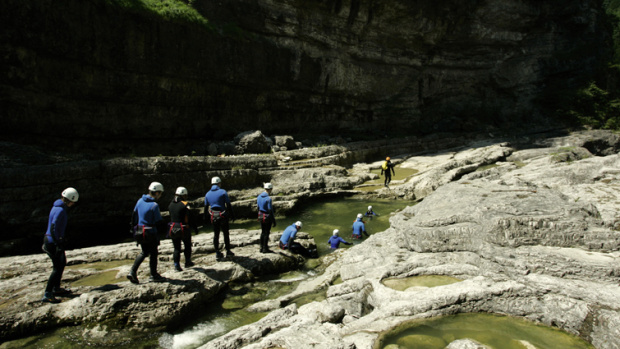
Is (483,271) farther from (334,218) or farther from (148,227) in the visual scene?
(334,218)

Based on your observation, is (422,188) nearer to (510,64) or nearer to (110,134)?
(110,134)

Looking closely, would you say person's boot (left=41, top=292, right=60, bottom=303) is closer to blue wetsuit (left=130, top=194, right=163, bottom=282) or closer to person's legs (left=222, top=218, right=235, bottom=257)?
blue wetsuit (left=130, top=194, right=163, bottom=282)

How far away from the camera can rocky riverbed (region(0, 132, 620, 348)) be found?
4883 millimetres

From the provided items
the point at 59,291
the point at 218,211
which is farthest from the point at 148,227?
the point at 218,211

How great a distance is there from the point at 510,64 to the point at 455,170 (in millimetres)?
27974

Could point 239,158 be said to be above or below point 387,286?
above

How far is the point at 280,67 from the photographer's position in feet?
89.7

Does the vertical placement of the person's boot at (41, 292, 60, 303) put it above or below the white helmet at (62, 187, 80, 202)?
below

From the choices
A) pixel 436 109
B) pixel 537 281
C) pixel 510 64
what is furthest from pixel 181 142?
pixel 510 64

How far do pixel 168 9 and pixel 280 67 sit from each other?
895cm

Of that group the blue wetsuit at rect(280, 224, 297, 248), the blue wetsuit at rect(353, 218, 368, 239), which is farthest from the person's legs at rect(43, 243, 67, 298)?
the blue wetsuit at rect(353, 218, 368, 239)

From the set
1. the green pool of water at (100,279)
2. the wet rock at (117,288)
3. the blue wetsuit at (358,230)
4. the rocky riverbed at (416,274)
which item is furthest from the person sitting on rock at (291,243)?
the green pool of water at (100,279)

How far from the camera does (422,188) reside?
15.6 metres

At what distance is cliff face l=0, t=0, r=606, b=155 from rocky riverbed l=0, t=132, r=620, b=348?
45.0 feet
